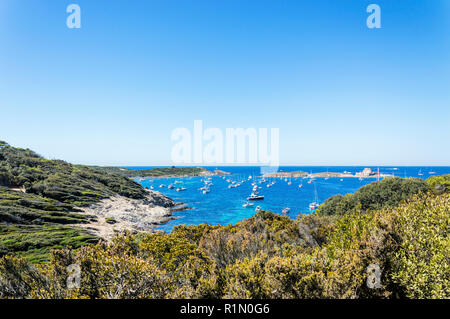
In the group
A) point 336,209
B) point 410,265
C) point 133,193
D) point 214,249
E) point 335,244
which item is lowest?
point 133,193

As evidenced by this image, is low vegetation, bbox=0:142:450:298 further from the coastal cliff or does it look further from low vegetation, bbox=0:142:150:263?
low vegetation, bbox=0:142:150:263

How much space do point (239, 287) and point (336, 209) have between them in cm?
3560

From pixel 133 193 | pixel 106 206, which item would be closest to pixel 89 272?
pixel 106 206

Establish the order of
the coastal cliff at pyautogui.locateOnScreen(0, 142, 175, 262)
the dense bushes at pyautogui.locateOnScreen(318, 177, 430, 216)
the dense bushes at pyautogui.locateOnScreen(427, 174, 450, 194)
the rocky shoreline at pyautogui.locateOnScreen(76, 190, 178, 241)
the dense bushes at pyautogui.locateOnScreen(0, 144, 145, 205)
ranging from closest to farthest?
the coastal cliff at pyautogui.locateOnScreen(0, 142, 175, 262) < the dense bushes at pyautogui.locateOnScreen(318, 177, 430, 216) < the dense bushes at pyautogui.locateOnScreen(427, 174, 450, 194) < the rocky shoreline at pyautogui.locateOnScreen(76, 190, 178, 241) < the dense bushes at pyautogui.locateOnScreen(0, 144, 145, 205)

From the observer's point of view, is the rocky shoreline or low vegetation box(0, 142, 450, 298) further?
the rocky shoreline

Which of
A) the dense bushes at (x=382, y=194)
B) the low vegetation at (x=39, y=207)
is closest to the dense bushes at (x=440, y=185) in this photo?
the dense bushes at (x=382, y=194)

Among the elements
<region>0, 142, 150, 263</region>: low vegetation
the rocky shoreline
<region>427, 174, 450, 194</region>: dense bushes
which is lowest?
the rocky shoreline

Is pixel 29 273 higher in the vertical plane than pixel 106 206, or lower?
higher

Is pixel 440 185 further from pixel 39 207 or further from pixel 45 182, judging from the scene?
pixel 45 182

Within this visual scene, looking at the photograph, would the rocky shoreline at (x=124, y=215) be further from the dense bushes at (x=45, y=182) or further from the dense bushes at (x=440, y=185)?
the dense bushes at (x=440, y=185)

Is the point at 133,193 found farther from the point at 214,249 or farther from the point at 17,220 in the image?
the point at 214,249

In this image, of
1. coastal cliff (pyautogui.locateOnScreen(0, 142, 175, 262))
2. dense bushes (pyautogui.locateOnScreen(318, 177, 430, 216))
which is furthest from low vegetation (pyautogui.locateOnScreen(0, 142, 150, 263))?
dense bushes (pyautogui.locateOnScreen(318, 177, 430, 216))

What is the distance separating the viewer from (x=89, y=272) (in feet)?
29.6
